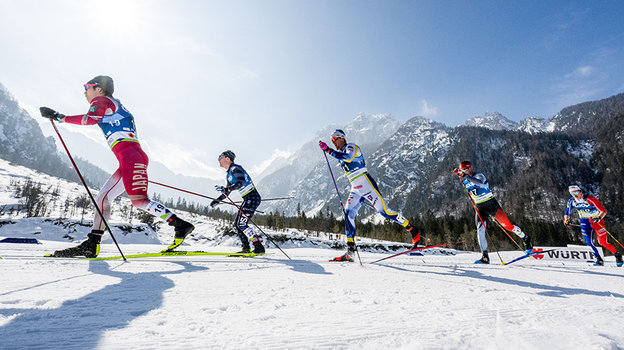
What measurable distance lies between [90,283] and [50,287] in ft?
0.78

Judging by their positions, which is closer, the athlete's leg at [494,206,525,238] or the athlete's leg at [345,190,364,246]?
the athlete's leg at [345,190,364,246]

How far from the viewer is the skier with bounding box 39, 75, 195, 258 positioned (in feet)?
13.0

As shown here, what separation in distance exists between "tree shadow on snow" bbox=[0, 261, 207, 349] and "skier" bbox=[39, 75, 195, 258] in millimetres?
2408

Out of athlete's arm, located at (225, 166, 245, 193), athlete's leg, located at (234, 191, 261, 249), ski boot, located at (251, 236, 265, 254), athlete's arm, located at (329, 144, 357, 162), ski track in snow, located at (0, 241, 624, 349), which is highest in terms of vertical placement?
athlete's arm, located at (329, 144, 357, 162)

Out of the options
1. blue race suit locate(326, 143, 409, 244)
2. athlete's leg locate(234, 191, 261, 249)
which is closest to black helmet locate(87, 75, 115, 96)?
athlete's leg locate(234, 191, 261, 249)

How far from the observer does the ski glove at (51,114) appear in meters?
3.88

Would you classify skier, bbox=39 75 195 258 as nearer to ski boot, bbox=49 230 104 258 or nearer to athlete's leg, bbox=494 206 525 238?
ski boot, bbox=49 230 104 258

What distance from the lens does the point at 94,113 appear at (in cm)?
405

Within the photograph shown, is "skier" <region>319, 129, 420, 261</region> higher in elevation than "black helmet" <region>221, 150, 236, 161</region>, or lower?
lower

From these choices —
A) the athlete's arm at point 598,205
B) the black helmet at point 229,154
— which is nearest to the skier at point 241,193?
the black helmet at point 229,154

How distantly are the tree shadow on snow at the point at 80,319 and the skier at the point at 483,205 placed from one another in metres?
6.36

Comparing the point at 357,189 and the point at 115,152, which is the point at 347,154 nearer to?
the point at 357,189

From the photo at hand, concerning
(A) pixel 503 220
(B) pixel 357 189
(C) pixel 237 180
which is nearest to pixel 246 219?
(C) pixel 237 180

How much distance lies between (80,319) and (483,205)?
7053 mm
